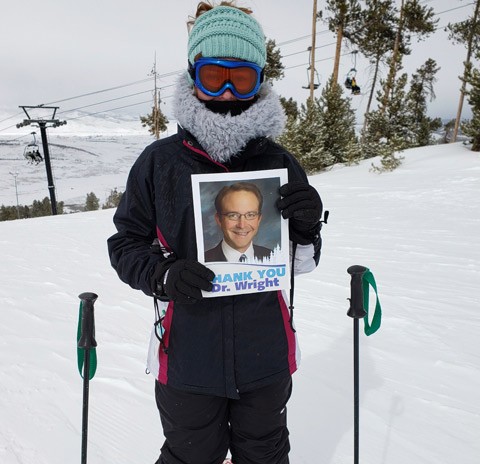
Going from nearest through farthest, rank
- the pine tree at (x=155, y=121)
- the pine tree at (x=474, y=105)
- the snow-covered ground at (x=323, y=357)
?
1. the snow-covered ground at (x=323, y=357)
2. the pine tree at (x=474, y=105)
3. the pine tree at (x=155, y=121)

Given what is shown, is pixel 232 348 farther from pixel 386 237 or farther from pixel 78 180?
pixel 78 180

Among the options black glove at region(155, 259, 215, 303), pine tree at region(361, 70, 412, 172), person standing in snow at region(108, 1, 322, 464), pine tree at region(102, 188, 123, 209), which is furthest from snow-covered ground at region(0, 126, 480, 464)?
pine tree at region(102, 188, 123, 209)

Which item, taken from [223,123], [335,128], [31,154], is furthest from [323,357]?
[31,154]

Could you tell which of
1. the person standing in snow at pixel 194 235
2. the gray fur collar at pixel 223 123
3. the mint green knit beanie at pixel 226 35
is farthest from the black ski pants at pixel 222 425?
the mint green knit beanie at pixel 226 35

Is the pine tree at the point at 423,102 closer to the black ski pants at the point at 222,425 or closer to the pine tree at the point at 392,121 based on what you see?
the pine tree at the point at 392,121

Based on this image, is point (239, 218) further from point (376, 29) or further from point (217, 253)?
point (376, 29)

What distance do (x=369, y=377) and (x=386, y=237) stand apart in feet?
12.4

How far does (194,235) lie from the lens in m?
1.18

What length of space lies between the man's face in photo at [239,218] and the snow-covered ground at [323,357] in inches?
54.5

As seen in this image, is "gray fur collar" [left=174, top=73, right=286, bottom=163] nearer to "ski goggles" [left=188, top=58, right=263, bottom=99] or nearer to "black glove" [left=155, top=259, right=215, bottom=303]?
"ski goggles" [left=188, top=58, right=263, bottom=99]

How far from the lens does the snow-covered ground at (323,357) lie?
1.93 meters

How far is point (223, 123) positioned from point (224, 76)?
16cm

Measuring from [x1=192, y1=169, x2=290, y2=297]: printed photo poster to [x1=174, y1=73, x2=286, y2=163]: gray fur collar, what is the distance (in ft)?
0.35

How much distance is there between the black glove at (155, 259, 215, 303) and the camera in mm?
1062
